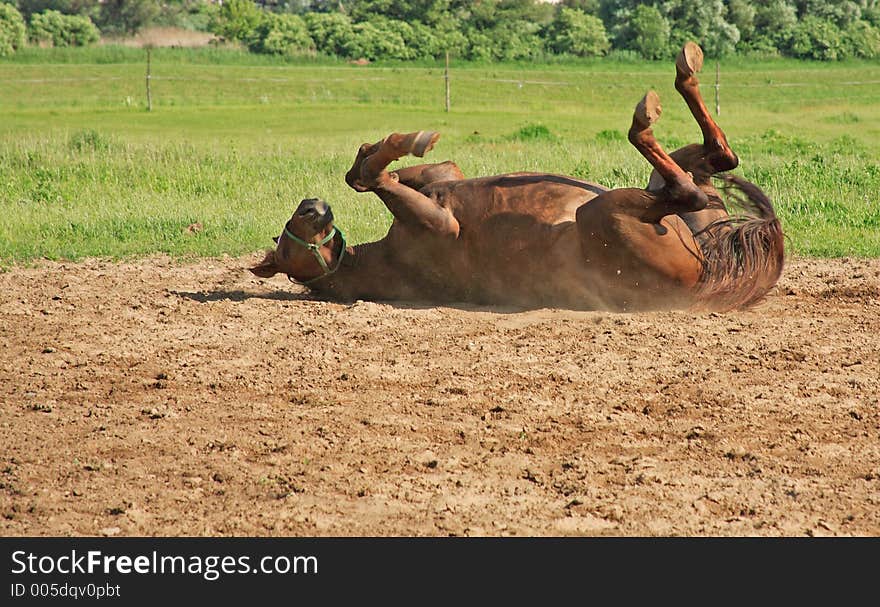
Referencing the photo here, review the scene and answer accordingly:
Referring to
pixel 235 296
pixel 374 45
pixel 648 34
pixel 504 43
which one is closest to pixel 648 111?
pixel 235 296

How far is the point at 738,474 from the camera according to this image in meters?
3.80

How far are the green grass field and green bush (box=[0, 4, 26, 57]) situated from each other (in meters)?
2.67

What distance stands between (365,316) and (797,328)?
2323mm

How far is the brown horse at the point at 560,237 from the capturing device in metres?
5.45

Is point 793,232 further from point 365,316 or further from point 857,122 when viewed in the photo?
point 857,122

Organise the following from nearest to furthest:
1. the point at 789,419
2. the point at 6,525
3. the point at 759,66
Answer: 1. the point at 6,525
2. the point at 789,419
3. the point at 759,66

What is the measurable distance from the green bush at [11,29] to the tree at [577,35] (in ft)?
64.2

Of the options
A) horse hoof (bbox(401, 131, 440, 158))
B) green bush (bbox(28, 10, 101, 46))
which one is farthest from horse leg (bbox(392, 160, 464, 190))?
green bush (bbox(28, 10, 101, 46))

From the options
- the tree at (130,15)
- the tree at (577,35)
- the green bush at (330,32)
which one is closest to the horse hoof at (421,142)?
the green bush at (330,32)

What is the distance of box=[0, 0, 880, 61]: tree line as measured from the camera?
39.1 m

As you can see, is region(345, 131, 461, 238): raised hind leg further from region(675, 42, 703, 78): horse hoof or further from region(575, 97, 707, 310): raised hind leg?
region(675, 42, 703, 78): horse hoof

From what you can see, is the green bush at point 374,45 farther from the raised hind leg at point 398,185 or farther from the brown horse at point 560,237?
the raised hind leg at point 398,185

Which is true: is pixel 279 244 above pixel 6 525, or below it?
above

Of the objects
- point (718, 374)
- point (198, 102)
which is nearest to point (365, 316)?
point (718, 374)
